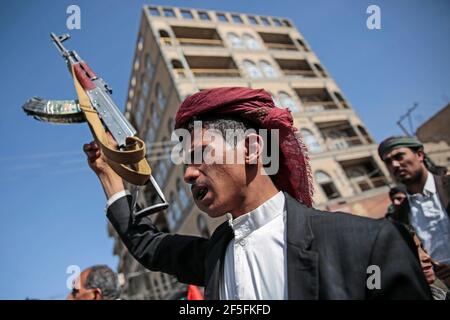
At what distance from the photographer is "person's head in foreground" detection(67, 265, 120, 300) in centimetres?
372

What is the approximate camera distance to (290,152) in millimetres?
1769

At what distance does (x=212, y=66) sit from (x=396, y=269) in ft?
83.3

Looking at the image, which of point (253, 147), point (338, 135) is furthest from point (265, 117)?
point (338, 135)

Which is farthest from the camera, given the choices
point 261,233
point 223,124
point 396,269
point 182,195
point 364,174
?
point 364,174

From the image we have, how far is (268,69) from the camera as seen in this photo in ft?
84.3

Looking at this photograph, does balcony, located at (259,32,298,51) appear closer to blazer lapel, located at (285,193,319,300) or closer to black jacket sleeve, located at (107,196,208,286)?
black jacket sleeve, located at (107,196,208,286)

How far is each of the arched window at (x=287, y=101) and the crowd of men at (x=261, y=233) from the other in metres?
22.6

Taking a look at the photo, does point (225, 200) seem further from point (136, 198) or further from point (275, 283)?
point (136, 198)

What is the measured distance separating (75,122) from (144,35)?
26187mm

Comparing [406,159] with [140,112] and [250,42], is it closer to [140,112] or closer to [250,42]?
[250,42]

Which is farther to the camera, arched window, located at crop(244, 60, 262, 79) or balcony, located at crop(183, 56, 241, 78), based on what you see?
arched window, located at crop(244, 60, 262, 79)

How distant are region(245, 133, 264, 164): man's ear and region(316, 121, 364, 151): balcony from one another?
2318cm

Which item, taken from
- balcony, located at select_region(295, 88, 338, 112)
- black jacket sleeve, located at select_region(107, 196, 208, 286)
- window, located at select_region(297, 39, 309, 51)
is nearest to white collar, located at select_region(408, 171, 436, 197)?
black jacket sleeve, located at select_region(107, 196, 208, 286)
